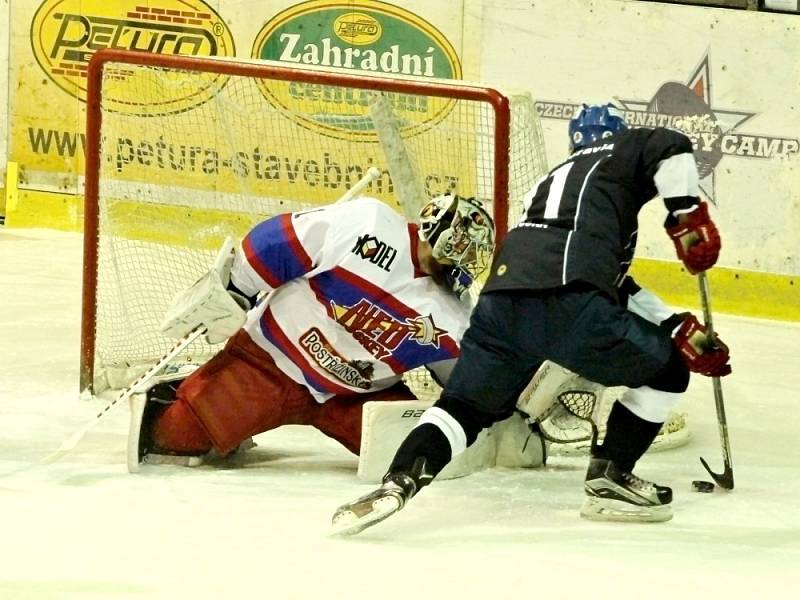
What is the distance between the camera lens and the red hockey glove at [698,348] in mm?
2965

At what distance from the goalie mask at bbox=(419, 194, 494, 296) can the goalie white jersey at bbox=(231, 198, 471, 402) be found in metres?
0.10

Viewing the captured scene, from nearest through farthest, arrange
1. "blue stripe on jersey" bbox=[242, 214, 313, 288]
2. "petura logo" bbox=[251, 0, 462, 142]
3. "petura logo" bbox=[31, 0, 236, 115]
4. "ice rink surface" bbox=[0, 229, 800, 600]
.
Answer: "ice rink surface" bbox=[0, 229, 800, 600] → "blue stripe on jersey" bbox=[242, 214, 313, 288] → "petura logo" bbox=[251, 0, 462, 142] → "petura logo" bbox=[31, 0, 236, 115]

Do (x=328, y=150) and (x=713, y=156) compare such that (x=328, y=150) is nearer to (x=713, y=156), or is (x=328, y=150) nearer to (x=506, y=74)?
(x=506, y=74)

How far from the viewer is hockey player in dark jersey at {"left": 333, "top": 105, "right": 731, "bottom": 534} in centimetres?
294

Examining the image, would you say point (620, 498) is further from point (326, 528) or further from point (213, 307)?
point (213, 307)

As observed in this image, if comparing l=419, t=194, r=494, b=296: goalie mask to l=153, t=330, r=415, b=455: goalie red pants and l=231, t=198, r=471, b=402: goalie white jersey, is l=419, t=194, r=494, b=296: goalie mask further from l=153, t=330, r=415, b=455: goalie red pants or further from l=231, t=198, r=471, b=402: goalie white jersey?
l=153, t=330, r=415, b=455: goalie red pants

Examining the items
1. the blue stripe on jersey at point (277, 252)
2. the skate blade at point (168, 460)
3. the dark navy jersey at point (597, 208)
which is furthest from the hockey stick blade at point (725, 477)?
the skate blade at point (168, 460)

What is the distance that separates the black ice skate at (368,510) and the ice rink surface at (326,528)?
1.4 inches

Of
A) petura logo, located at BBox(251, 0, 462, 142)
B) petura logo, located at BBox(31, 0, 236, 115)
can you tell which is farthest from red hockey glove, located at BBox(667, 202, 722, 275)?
Answer: petura logo, located at BBox(31, 0, 236, 115)

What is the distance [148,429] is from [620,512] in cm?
115

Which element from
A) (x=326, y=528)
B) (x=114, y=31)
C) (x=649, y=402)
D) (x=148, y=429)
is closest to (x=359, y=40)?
(x=114, y=31)

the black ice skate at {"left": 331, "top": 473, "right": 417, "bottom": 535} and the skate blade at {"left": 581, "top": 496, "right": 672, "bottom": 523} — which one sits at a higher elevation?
the black ice skate at {"left": 331, "top": 473, "right": 417, "bottom": 535}

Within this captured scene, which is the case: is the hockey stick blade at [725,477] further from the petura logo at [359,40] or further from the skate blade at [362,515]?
the petura logo at [359,40]

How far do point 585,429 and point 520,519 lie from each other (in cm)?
77
